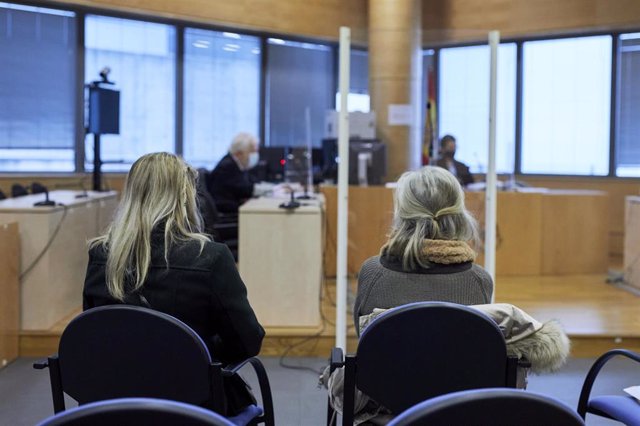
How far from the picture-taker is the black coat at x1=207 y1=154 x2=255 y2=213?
643 cm

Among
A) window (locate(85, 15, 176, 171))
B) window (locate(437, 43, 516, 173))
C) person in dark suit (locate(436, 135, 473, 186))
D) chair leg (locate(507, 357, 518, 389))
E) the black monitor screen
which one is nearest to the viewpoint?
chair leg (locate(507, 357, 518, 389))

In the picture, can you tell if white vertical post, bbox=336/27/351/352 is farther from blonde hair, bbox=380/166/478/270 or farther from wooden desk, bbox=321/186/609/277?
wooden desk, bbox=321/186/609/277

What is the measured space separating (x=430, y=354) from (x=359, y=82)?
296cm

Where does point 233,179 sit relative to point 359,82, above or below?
below

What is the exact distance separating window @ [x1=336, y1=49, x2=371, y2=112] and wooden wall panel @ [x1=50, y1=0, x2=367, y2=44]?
9.90 feet

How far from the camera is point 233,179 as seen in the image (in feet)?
21.1

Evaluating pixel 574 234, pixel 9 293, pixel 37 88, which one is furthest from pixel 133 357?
pixel 37 88

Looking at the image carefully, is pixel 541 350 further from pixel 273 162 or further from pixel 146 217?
pixel 273 162

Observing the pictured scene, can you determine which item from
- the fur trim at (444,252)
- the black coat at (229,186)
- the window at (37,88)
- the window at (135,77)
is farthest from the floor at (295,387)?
the window at (135,77)

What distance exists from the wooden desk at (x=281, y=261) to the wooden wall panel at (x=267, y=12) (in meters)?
3.55

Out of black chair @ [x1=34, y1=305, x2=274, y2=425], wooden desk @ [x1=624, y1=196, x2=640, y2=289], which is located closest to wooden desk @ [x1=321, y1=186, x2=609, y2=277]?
wooden desk @ [x1=624, y1=196, x2=640, y2=289]

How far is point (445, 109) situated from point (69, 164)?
446 cm

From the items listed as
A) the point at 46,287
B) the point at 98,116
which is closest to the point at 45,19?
the point at 98,116

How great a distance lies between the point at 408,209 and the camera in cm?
244
